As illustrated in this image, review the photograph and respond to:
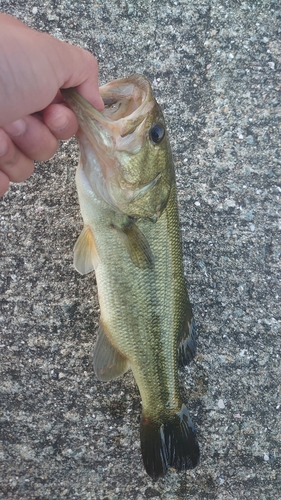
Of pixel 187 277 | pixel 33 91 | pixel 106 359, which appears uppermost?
pixel 33 91

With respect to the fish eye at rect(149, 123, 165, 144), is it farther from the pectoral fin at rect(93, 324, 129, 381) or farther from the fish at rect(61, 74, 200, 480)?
the pectoral fin at rect(93, 324, 129, 381)

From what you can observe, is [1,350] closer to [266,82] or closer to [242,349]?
[242,349]

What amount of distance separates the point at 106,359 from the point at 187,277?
700 mm

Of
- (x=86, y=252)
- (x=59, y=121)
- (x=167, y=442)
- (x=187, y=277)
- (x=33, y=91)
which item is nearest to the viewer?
(x=33, y=91)

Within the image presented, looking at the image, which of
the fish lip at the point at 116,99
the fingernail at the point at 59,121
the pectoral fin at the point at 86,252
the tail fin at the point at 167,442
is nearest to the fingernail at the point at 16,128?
the fingernail at the point at 59,121

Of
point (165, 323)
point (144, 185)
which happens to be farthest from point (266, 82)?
point (165, 323)

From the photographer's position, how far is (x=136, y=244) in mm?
1839

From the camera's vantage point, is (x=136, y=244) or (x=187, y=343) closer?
(x=136, y=244)

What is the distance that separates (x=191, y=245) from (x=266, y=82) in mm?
1103

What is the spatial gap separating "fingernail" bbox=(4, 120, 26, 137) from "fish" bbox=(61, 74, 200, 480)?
→ 0.23 metres

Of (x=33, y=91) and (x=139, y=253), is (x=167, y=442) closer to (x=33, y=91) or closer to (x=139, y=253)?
(x=139, y=253)

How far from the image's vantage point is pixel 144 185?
1.84 metres

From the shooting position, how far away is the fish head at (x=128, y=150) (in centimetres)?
172

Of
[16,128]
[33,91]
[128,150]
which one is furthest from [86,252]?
[33,91]
